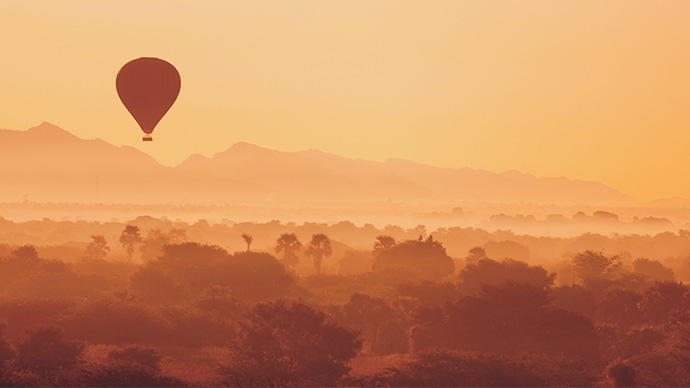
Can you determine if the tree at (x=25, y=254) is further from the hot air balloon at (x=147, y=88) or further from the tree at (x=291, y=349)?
the tree at (x=291, y=349)

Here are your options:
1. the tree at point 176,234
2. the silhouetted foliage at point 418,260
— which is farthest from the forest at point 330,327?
the tree at point 176,234

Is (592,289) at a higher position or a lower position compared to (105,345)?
higher

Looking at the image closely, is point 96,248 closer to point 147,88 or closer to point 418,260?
point 418,260

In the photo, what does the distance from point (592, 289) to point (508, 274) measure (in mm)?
13257

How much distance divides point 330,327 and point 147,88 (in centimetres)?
2739

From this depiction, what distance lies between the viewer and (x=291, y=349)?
6344cm

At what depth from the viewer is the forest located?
62250 millimetres

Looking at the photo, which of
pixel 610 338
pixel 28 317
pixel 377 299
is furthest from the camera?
pixel 377 299

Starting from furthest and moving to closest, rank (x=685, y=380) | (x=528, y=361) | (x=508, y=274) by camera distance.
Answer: (x=508, y=274)
(x=528, y=361)
(x=685, y=380)

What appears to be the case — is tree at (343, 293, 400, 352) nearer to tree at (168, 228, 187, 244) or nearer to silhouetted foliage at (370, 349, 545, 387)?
silhouetted foliage at (370, 349, 545, 387)

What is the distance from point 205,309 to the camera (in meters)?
91.2

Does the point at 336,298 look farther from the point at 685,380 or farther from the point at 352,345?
the point at 685,380

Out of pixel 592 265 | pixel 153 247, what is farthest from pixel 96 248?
pixel 592 265

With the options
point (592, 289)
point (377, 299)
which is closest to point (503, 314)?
point (377, 299)
